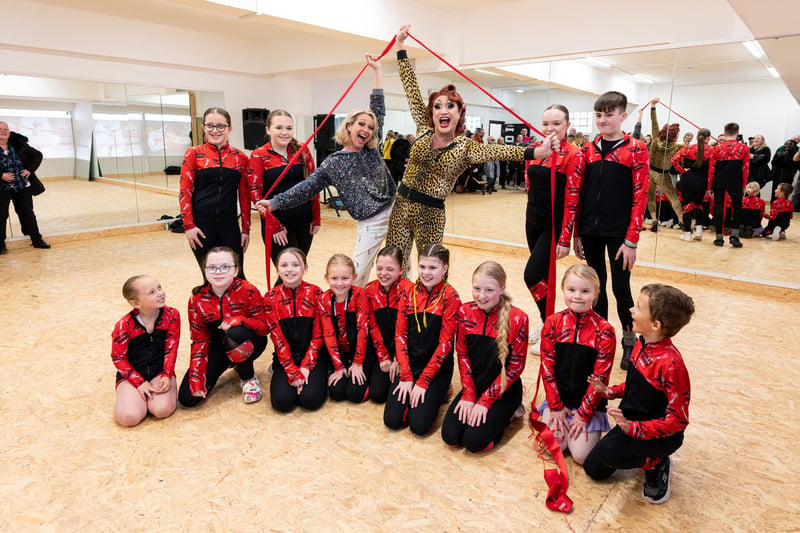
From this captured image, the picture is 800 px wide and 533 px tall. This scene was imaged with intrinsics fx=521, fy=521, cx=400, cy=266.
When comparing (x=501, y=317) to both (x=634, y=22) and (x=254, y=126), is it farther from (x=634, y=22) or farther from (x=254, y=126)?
(x=254, y=126)

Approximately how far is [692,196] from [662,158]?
1.70 ft

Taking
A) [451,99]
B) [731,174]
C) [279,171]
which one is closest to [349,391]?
[279,171]

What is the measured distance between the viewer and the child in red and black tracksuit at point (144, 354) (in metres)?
2.39

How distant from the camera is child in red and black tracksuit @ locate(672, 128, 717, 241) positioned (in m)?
5.04

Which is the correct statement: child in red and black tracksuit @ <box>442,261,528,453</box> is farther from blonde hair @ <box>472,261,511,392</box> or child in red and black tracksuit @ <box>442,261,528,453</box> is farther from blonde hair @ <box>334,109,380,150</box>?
blonde hair @ <box>334,109,380,150</box>

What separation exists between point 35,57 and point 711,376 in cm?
745

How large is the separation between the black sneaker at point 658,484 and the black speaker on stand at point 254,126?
718cm

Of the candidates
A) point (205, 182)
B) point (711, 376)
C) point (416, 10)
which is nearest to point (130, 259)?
point (205, 182)

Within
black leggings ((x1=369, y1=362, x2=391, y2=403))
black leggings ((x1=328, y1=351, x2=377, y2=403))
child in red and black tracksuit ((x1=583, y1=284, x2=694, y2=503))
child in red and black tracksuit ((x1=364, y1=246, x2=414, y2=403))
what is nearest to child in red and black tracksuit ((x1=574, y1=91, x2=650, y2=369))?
child in red and black tracksuit ((x1=583, y1=284, x2=694, y2=503))

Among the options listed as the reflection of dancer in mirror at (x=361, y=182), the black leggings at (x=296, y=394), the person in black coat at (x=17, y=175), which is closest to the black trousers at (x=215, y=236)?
the reflection of dancer in mirror at (x=361, y=182)

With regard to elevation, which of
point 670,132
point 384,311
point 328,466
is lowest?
point 328,466

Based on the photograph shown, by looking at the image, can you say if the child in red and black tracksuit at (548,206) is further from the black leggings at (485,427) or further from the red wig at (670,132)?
the red wig at (670,132)

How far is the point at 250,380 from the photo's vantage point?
2.72 meters

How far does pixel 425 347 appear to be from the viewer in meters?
2.50
